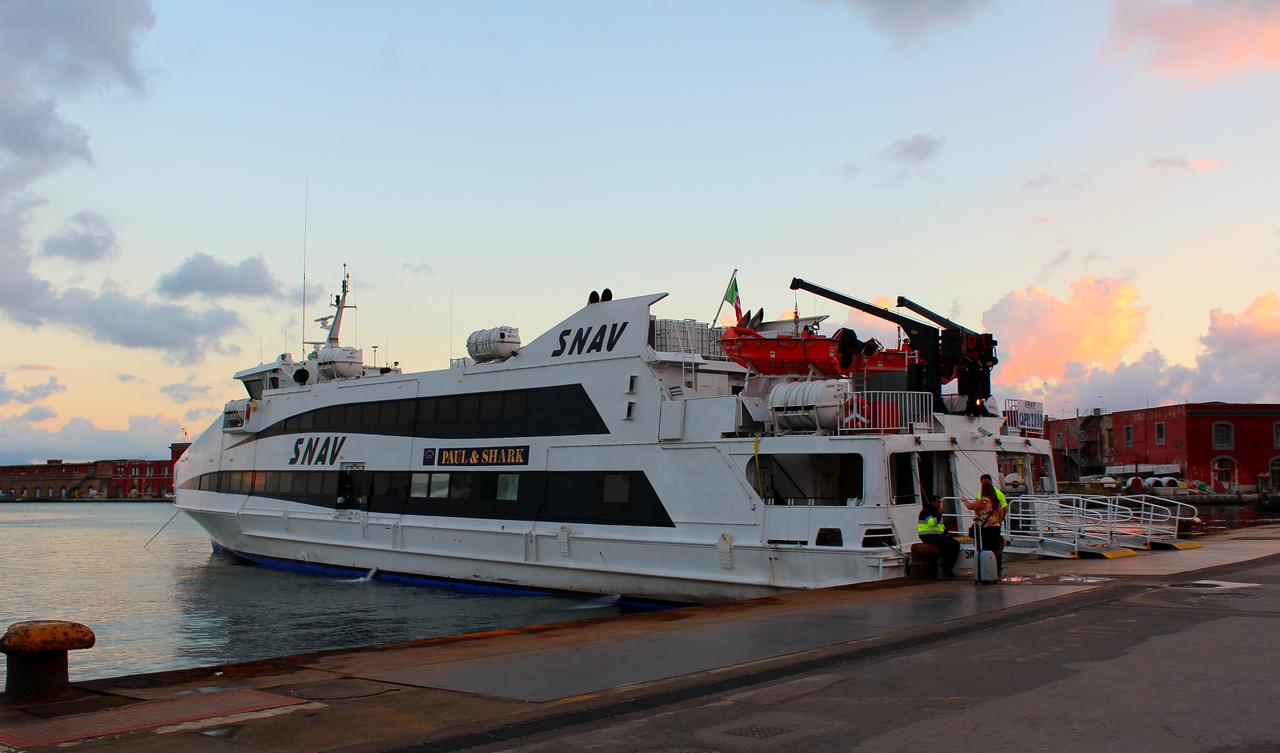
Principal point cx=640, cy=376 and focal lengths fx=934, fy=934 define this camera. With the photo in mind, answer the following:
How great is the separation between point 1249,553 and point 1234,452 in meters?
53.0

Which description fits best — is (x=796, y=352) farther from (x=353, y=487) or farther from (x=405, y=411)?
(x=353, y=487)

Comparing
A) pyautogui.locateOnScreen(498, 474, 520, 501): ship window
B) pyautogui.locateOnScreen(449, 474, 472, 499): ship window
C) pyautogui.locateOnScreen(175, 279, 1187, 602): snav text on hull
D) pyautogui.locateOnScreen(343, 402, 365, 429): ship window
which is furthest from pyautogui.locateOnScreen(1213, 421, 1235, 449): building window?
pyautogui.locateOnScreen(343, 402, 365, 429): ship window

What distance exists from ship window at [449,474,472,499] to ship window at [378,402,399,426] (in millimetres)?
2699

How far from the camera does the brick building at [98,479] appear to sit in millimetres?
133500

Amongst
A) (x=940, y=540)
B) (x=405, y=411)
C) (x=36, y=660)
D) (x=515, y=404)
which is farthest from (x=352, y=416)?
(x=36, y=660)

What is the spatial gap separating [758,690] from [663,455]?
1072cm

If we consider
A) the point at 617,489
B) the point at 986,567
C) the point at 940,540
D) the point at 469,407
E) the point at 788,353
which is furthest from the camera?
the point at 469,407

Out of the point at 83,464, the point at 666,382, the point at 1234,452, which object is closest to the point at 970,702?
the point at 666,382

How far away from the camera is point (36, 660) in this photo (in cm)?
661

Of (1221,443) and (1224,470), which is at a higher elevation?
(1221,443)

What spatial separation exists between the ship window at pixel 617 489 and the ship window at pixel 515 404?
2838 mm

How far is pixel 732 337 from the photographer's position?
59.5ft

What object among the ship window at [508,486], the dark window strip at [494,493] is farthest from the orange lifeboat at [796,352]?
the ship window at [508,486]

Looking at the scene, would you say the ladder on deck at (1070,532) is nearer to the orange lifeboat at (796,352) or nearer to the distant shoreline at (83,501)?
the orange lifeboat at (796,352)
